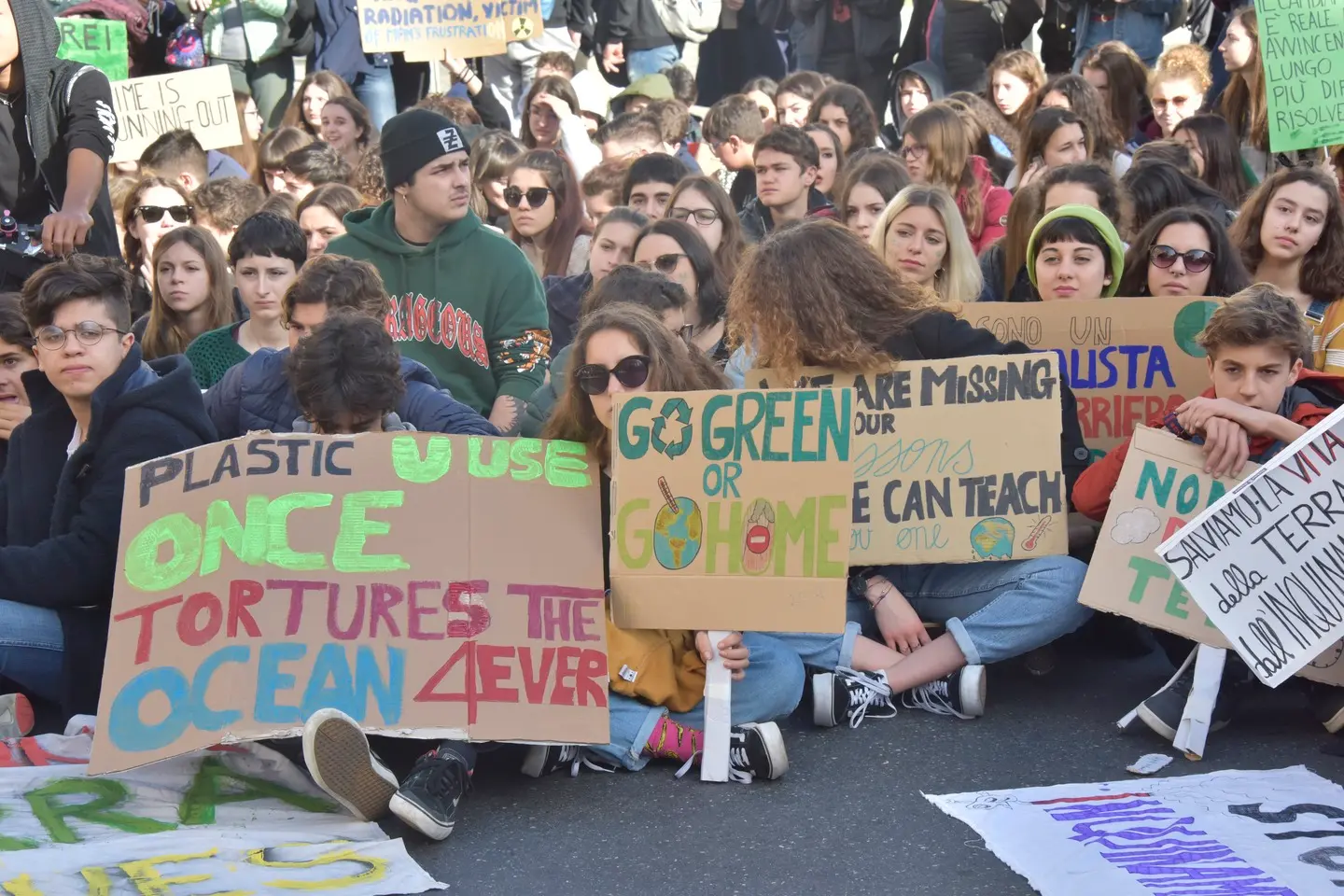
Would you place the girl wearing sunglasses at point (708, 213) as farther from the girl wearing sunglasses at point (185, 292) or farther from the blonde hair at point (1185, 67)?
the blonde hair at point (1185, 67)

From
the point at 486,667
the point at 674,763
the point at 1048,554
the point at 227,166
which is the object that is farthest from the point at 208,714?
the point at 227,166

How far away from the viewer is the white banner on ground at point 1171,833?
359cm

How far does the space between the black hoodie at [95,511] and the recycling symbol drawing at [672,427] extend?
Answer: 4.38 feet

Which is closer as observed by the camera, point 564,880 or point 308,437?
point 564,880

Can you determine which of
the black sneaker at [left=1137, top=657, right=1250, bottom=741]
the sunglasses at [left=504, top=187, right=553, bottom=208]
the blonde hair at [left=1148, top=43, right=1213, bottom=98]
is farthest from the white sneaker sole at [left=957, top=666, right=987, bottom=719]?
the blonde hair at [left=1148, top=43, right=1213, bottom=98]

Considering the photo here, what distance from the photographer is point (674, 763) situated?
14.8 feet

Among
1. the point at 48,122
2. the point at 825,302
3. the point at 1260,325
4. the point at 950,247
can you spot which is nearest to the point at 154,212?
the point at 48,122

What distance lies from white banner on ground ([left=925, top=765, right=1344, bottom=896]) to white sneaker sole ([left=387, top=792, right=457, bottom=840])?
48.1 inches

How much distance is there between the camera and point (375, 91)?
11.3 metres

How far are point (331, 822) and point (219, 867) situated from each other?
344 mm

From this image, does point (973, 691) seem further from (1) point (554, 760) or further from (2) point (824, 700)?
(1) point (554, 760)

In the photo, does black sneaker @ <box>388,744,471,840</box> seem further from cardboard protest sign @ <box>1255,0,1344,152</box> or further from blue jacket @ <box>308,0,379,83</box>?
blue jacket @ <box>308,0,379,83</box>

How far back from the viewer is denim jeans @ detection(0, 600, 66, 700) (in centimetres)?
471

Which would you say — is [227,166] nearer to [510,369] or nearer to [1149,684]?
[510,369]
